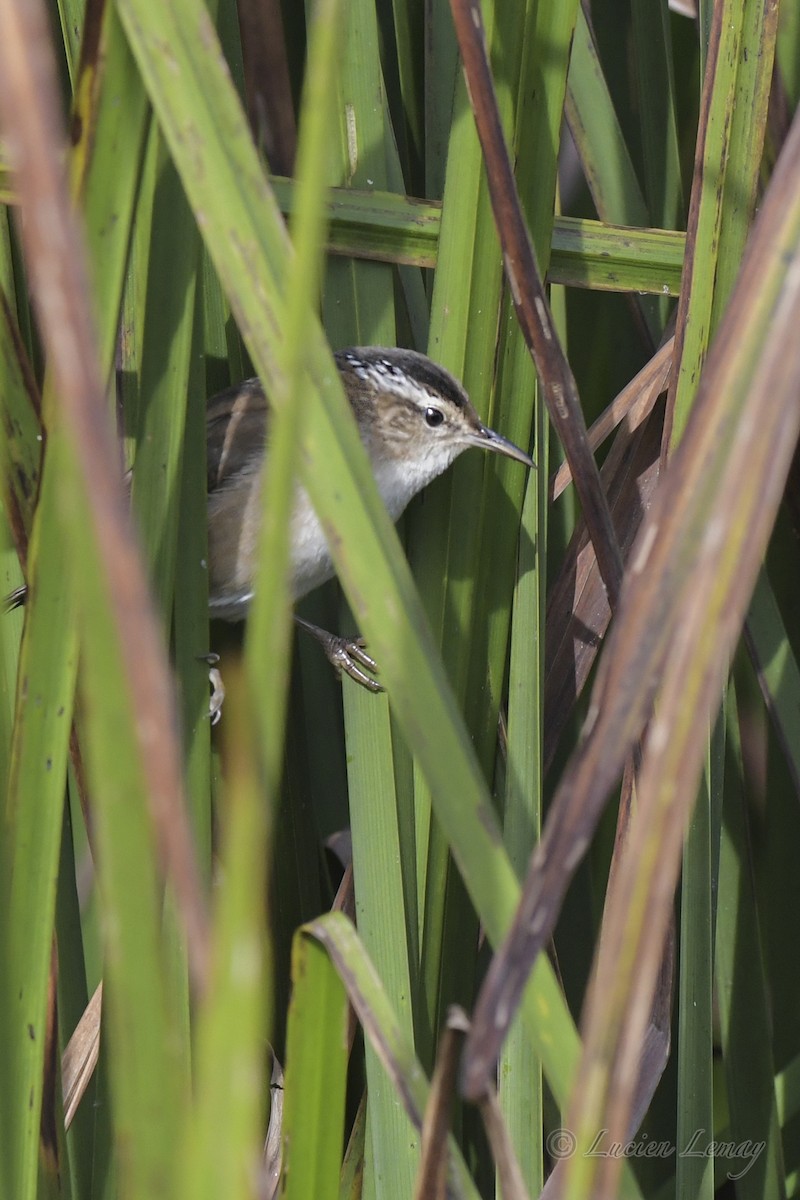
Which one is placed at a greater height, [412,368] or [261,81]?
[261,81]

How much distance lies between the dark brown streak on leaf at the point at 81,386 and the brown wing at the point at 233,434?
5.92ft

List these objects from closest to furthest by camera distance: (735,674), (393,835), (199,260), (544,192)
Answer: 1. (199,260)
2. (393,835)
3. (544,192)
4. (735,674)

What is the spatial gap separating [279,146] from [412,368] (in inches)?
20.8

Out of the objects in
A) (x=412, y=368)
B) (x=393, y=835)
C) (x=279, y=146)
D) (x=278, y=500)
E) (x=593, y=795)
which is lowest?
(x=393, y=835)

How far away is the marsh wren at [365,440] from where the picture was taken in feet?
6.89

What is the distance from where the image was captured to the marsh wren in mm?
2102

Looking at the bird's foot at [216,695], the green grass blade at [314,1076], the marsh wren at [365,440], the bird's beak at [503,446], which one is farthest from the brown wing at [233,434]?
the green grass blade at [314,1076]

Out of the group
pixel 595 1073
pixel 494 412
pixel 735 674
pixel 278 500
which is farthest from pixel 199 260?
pixel 735 674

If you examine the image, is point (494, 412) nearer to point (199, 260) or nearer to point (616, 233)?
point (616, 233)

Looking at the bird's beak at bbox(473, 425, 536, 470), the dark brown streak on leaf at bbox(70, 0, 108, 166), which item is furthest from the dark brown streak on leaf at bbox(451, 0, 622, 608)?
the dark brown streak on leaf at bbox(70, 0, 108, 166)

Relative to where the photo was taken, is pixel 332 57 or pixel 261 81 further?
pixel 261 81

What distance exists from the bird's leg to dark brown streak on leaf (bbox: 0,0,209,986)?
3.89 feet

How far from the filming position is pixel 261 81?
7.27 feet

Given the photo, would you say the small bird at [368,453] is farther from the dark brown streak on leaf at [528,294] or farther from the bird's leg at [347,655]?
the dark brown streak on leaf at [528,294]
